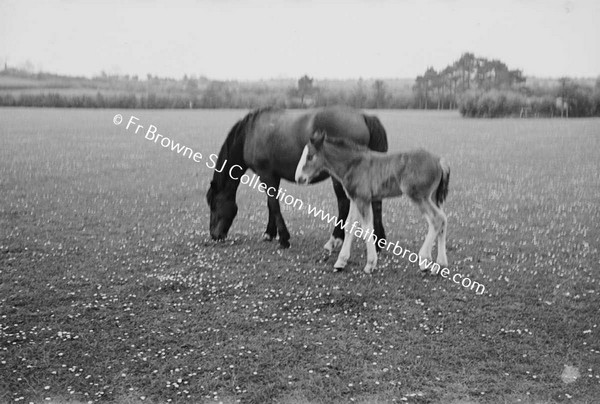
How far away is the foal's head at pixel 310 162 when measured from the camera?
674cm

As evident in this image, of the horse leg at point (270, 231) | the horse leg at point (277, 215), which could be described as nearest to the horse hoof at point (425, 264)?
the horse leg at point (277, 215)

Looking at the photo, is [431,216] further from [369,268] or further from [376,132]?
[376,132]

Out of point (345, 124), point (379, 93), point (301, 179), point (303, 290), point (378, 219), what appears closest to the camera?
point (303, 290)

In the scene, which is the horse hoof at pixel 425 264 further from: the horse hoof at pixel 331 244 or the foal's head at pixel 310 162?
the foal's head at pixel 310 162

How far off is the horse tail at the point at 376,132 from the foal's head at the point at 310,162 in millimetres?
1052

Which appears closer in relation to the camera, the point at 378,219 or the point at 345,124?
the point at 345,124

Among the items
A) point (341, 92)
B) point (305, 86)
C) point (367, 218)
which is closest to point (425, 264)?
point (367, 218)

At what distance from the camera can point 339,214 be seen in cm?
781

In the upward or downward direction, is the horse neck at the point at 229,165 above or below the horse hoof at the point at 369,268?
→ above

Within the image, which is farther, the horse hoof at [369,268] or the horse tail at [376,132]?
the horse tail at [376,132]

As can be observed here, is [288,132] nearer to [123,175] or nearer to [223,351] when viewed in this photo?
[223,351]

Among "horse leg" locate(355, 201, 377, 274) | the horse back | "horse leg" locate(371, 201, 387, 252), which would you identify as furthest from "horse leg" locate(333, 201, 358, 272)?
the horse back

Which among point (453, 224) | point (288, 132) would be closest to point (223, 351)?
point (288, 132)

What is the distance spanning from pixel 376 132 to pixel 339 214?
128 centimetres
